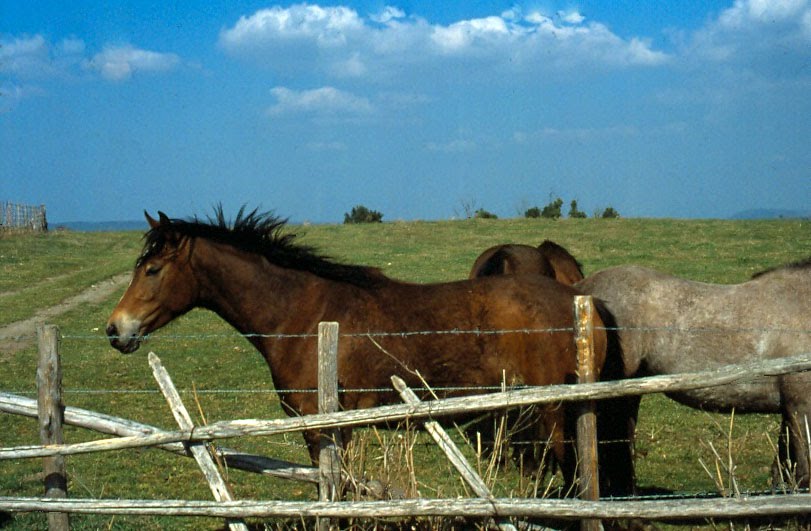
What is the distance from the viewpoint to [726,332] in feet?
22.3

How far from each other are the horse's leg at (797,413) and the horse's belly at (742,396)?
18cm

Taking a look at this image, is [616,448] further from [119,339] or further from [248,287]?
[119,339]

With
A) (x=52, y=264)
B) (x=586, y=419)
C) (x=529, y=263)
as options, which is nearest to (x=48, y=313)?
(x=52, y=264)

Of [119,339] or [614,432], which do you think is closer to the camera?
[119,339]

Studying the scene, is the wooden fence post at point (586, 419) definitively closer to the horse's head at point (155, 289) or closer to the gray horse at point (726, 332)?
the gray horse at point (726, 332)

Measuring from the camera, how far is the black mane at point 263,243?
6.59 m

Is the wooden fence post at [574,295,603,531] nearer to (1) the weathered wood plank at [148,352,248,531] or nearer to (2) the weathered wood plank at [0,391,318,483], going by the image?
(2) the weathered wood plank at [0,391,318,483]

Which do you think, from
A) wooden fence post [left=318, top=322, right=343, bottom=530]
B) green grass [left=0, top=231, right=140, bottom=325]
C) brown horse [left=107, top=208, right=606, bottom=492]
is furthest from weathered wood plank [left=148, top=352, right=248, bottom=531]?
green grass [left=0, top=231, right=140, bottom=325]

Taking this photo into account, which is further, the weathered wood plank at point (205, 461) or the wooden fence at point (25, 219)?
the wooden fence at point (25, 219)

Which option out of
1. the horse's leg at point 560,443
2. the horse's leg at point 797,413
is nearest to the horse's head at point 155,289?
the horse's leg at point 560,443

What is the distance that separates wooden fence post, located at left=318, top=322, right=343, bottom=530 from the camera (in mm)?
5000

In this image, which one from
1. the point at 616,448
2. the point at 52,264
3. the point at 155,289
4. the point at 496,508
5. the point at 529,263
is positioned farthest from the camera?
the point at 52,264

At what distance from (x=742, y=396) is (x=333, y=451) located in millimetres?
3471

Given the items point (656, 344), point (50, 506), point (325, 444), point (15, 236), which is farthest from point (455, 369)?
point (15, 236)
